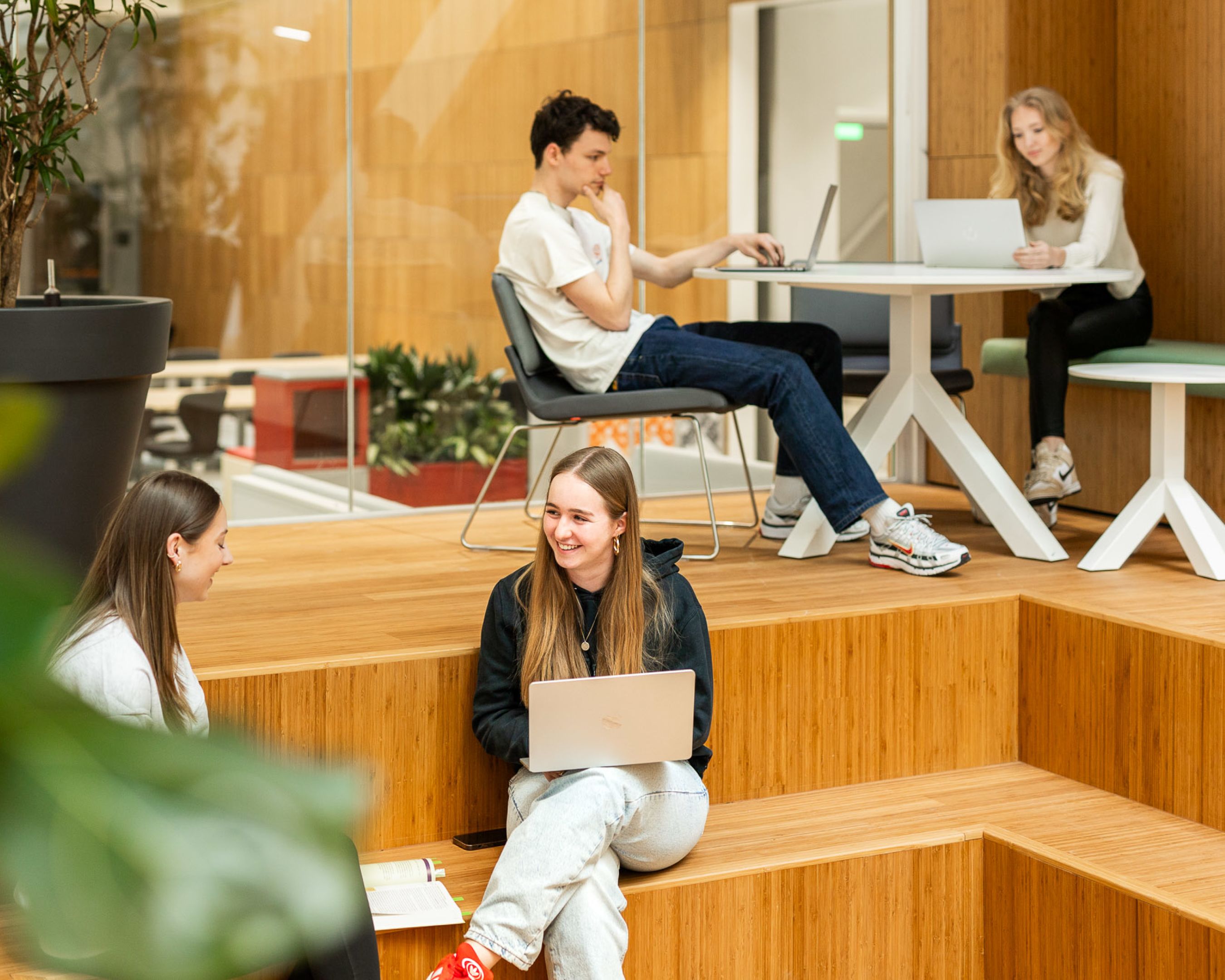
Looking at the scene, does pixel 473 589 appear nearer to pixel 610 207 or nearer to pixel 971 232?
pixel 610 207

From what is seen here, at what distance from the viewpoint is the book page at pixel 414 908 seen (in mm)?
2244

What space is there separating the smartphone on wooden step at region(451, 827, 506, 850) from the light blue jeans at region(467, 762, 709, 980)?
18 cm

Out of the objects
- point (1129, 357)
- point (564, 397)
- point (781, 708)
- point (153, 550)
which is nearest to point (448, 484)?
point (564, 397)

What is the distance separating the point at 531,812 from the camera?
2352 mm

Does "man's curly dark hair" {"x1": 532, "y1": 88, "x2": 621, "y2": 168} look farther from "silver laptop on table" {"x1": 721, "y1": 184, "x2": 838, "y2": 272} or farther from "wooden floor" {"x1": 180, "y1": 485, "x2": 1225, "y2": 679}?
"wooden floor" {"x1": 180, "y1": 485, "x2": 1225, "y2": 679}

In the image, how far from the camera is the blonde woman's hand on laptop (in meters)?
3.55

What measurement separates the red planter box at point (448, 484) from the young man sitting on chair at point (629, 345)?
3.49ft

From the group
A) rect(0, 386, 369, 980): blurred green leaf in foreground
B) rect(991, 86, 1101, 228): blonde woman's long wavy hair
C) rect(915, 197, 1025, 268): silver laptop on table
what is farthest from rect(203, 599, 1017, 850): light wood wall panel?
rect(0, 386, 369, 980): blurred green leaf in foreground

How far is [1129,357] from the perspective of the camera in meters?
4.04

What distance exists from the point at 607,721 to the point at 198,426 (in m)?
2.18

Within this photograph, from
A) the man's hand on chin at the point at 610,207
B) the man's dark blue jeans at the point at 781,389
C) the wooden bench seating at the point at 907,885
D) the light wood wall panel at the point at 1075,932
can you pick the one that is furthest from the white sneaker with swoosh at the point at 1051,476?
the light wood wall panel at the point at 1075,932

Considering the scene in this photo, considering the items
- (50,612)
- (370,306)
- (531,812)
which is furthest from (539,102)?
(50,612)

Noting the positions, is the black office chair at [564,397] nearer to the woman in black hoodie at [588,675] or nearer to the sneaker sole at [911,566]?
the sneaker sole at [911,566]

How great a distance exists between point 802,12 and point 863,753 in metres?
2.79
